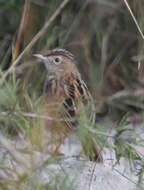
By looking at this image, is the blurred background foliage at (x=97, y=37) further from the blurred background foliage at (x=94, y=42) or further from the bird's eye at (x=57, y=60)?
the bird's eye at (x=57, y=60)

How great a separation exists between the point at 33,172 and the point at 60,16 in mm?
3498

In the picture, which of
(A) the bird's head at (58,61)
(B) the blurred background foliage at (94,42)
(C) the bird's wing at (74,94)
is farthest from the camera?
(B) the blurred background foliage at (94,42)

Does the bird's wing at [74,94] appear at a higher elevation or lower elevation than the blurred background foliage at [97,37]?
lower

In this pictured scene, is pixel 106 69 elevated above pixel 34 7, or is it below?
below

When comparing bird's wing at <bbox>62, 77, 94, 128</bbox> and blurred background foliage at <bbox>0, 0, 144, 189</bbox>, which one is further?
blurred background foliage at <bbox>0, 0, 144, 189</bbox>

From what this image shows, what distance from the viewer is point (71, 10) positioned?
6336 millimetres

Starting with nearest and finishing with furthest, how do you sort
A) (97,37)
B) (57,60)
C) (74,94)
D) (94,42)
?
(74,94), (57,60), (97,37), (94,42)

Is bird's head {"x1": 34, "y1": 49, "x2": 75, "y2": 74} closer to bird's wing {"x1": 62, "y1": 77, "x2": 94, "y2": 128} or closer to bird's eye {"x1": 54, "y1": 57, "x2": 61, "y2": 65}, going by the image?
bird's eye {"x1": 54, "y1": 57, "x2": 61, "y2": 65}

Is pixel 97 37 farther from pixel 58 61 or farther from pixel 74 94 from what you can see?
pixel 74 94

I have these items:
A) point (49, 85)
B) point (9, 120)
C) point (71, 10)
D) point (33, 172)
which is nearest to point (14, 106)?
point (9, 120)

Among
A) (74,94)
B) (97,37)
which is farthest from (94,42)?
(74,94)

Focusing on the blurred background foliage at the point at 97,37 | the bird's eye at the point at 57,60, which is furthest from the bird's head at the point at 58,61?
the blurred background foliage at the point at 97,37

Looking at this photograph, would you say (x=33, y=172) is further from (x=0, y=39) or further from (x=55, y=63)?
(x=0, y=39)

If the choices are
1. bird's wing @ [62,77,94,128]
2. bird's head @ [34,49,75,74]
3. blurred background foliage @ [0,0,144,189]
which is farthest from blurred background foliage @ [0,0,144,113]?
bird's wing @ [62,77,94,128]
